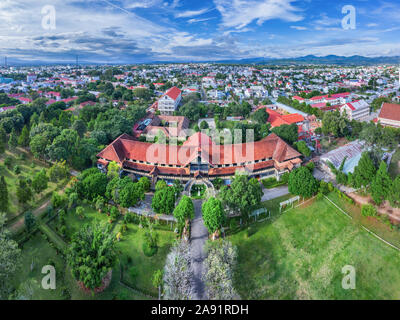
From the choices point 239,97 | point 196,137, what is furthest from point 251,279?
point 239,97

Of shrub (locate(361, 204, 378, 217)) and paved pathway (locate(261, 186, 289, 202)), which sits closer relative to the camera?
shrub (locate(361, 204, 378, 217))

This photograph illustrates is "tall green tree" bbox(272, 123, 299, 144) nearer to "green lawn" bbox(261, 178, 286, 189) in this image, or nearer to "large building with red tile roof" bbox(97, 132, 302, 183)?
"large building with red tile roof" bbox(97, 132, 302, 183)

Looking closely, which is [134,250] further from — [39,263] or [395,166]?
[395,166]

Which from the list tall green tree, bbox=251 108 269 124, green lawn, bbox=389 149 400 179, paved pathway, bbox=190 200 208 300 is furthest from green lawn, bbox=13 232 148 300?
tall green tree, bbox=251 108 269 124

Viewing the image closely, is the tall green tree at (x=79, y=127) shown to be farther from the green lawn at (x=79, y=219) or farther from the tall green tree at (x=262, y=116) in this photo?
the tall green tree at (x=262, y=116)

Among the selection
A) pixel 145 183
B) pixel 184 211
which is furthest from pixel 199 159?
pixel 184 211

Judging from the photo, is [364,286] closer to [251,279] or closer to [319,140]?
[251,279]

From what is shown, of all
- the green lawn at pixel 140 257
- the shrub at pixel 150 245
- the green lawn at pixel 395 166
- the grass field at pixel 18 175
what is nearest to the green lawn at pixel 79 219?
the green lawn at pixel 140 257
